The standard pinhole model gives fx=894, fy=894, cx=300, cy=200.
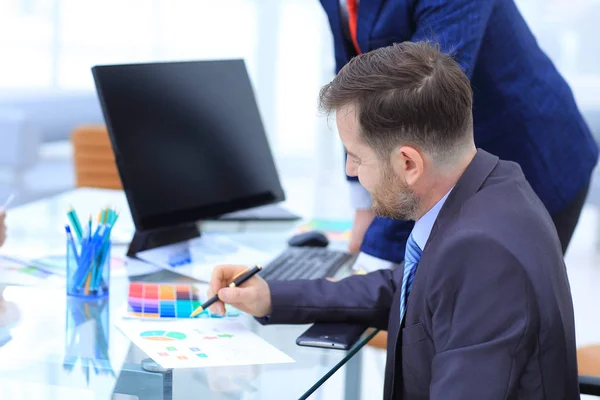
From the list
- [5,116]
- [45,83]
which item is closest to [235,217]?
[5,116]

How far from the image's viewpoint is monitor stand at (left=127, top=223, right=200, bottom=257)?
6.31ft

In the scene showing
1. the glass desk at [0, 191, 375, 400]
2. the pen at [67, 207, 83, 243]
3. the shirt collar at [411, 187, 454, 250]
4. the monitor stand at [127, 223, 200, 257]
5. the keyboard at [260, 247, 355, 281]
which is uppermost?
the shirt collar at [411, 187, 454, 250]

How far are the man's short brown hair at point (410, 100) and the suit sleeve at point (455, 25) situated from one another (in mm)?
476

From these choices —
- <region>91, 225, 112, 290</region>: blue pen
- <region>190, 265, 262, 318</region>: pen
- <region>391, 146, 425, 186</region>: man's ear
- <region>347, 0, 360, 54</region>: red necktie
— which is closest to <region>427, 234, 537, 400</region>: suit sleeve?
<region>391, 146, 425, 186</region>: man's ear

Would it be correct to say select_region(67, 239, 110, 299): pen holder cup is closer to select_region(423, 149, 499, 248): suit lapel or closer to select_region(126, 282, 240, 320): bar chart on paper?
select_region(126, 282, 240, 320): bar chart on paper

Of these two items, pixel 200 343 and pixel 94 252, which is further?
pixel 94 252

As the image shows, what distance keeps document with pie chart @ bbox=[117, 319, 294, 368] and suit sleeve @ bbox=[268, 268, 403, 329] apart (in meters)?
0.08

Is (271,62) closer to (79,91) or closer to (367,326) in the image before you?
(79,91)

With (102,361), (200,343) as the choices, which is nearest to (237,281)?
(200,343)

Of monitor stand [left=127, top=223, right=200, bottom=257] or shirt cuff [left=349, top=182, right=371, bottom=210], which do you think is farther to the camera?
shirt cuff [left=349, top=182, right=371, bottom=210]

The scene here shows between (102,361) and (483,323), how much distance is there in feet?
1.91

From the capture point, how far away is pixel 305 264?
1.95 metres

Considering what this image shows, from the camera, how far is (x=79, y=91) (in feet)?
19.6

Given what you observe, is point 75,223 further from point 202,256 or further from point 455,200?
point 455,200
